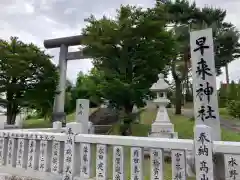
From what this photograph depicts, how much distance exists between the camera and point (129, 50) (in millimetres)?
9250

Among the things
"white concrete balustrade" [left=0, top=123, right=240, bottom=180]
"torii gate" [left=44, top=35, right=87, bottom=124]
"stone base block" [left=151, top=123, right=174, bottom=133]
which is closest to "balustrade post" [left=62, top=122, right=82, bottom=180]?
"white concrete balustrade" [left=0, top=123, right=240, bottom=180]

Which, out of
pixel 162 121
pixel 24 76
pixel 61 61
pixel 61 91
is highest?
pixel 61 61

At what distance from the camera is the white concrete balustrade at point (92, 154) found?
7.11ft

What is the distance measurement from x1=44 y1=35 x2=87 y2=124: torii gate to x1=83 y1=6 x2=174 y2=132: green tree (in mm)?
4082

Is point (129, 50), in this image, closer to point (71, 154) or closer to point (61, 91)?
point (61, 91)

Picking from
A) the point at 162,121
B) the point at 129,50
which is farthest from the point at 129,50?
the point at 162,121

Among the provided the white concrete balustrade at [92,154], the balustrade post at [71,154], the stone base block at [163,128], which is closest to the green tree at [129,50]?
the stone base block at [163,128]

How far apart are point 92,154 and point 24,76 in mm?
10166

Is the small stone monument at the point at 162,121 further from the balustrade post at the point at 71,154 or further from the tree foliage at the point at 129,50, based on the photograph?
the balustrade post at the point at 71,154

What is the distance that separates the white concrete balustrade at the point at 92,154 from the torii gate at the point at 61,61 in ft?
32.1

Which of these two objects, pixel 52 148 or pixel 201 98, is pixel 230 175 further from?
pixel 52 148

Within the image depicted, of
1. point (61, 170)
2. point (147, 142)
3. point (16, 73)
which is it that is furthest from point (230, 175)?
point (16, 73)

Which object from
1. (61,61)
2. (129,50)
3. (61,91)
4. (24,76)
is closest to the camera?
(129,50)

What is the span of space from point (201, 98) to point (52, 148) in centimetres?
251
